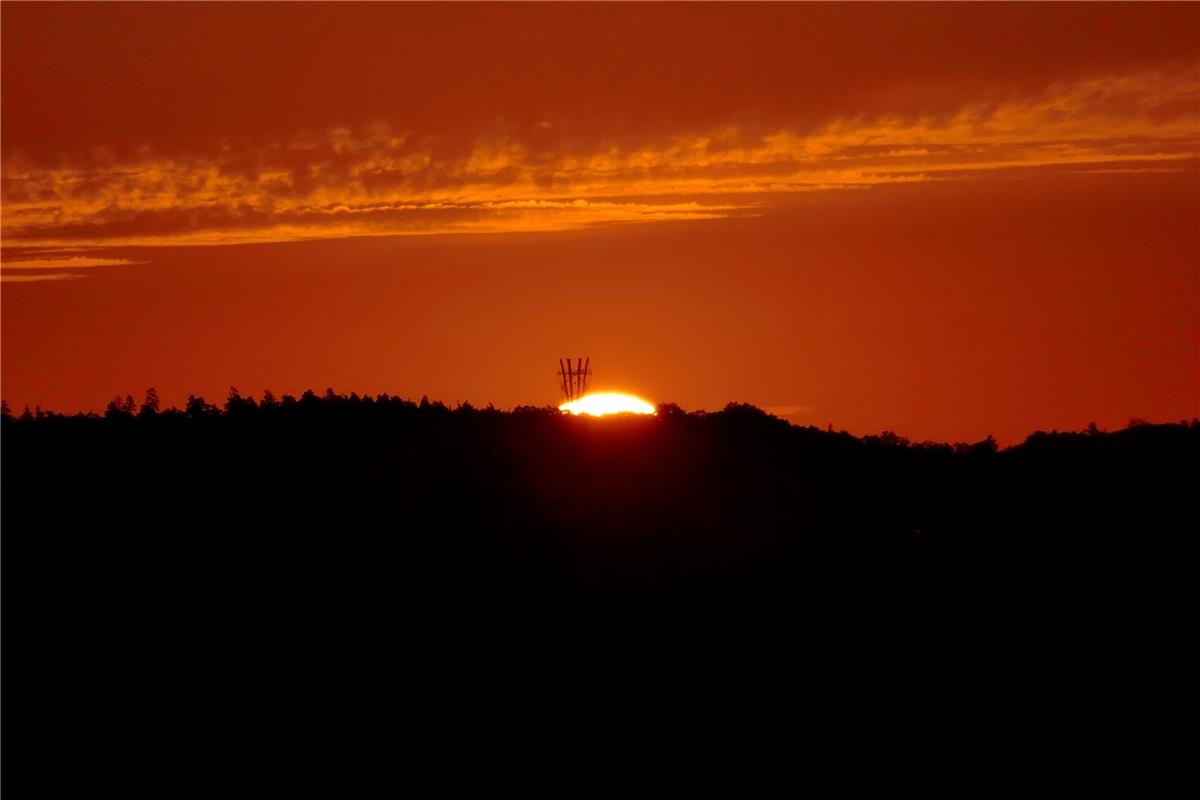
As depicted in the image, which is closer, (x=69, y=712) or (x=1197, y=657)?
(x=69, y=712)

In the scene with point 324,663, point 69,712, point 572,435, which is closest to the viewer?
point 69,712

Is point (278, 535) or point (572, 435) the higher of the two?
point (572, 435)

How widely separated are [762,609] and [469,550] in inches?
230

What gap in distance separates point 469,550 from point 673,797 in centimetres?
674

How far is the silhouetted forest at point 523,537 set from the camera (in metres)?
33.9

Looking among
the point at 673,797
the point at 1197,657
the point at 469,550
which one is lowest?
the point at 673,797

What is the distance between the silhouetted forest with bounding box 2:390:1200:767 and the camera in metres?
33.9

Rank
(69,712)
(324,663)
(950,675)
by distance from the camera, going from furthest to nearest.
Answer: (950,675) < (324,663) < (69,712)

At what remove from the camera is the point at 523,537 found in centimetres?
3800

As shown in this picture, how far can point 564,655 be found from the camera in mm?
35688

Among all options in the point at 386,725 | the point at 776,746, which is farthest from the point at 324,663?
the point at 776,746

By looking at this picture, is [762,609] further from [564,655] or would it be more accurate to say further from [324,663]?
[324,663]

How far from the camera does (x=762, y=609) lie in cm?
3772

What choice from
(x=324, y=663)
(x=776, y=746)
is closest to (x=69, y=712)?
(x=324, y=663)
